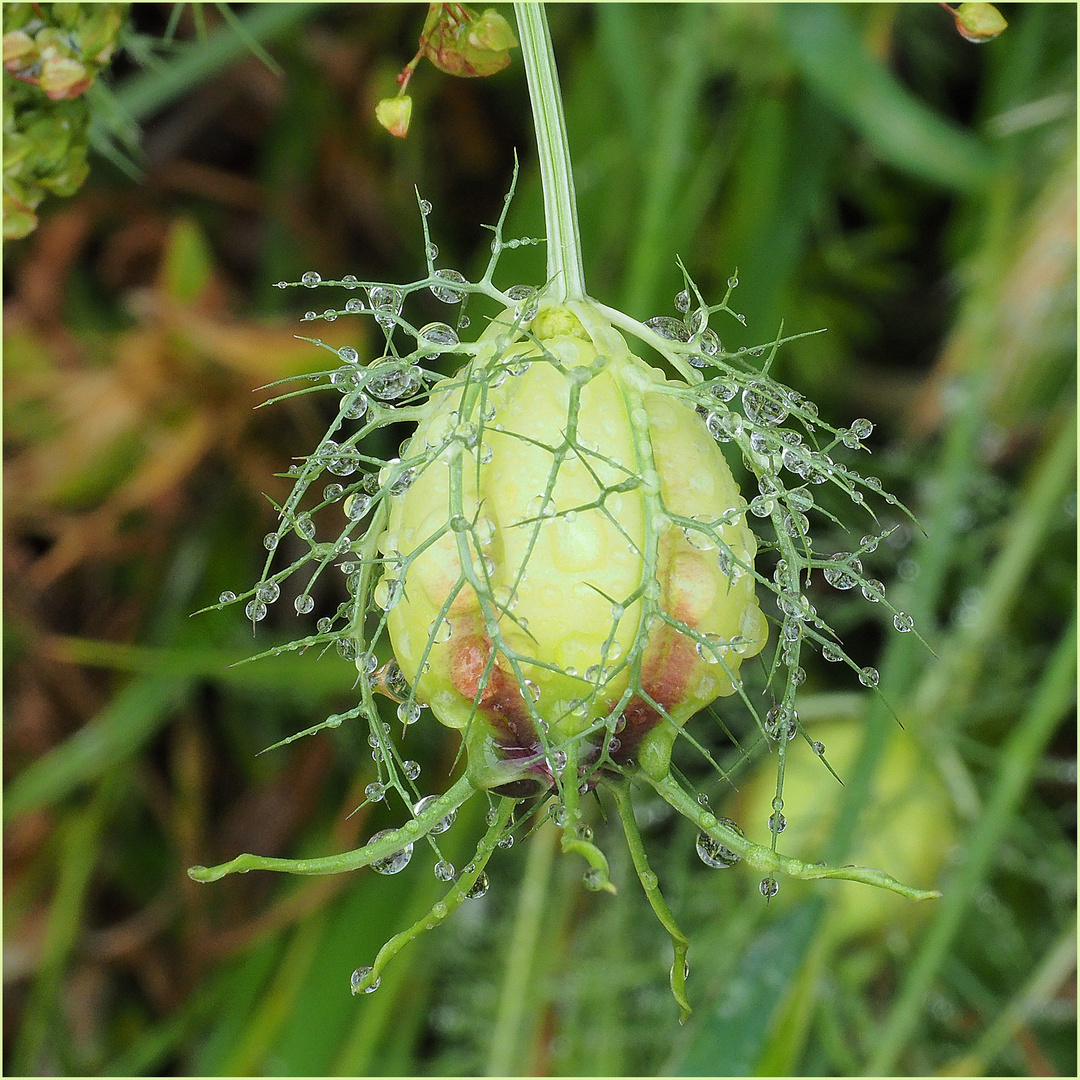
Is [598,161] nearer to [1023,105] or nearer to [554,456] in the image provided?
[1023,105]

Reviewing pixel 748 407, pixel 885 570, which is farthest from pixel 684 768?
pixel 748 407

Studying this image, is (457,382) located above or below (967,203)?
above

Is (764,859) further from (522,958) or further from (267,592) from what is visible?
(522,958)

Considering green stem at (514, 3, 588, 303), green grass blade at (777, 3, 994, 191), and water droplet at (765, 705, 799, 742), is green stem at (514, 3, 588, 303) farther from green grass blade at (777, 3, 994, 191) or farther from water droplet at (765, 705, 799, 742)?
green grass blade at (777, 3, 994, 191)

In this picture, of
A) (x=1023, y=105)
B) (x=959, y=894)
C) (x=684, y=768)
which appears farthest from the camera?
(x=684, y=768)

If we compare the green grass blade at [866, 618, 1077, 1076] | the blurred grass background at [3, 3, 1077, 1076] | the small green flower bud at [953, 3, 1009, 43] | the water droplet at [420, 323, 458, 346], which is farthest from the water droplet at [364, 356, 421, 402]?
the green grass blade at [866, 618, 1077, 1076]

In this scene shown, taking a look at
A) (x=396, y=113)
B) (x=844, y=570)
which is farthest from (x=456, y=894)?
(x=396, y=113)
